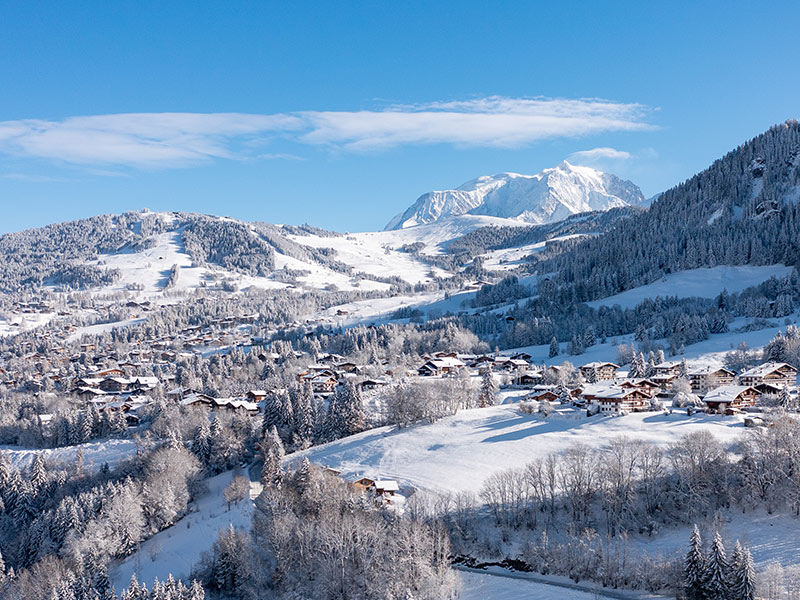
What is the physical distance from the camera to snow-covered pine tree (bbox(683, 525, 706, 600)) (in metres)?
30.8

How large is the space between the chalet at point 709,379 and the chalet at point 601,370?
14101 mm

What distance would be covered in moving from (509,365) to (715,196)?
131790mm

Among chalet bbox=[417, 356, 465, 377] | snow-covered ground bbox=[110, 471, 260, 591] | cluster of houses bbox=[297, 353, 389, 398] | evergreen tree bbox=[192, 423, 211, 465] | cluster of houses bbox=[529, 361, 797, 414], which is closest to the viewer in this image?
snow-covered ground bbox=[110, 471, 260, 591]

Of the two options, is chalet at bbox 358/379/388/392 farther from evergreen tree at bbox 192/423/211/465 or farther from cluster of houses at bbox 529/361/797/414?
evergreen tree at bbox 192/423/211/465

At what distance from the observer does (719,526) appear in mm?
37188

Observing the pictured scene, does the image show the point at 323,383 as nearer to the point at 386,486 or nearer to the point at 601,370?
the point at 601,370

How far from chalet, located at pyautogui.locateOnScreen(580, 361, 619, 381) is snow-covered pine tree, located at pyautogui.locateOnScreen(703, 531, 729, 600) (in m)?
60.2

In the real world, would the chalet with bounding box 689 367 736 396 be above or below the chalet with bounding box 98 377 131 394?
below

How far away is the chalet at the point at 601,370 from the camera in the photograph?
296ft

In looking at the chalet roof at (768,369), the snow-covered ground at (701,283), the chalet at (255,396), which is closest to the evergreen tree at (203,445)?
the chalet at (255,396)

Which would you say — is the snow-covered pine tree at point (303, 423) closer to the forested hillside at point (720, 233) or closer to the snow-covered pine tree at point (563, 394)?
the snow-covered pine tree at point (563, 394)

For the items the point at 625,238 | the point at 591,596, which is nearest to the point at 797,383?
the point at 591,596

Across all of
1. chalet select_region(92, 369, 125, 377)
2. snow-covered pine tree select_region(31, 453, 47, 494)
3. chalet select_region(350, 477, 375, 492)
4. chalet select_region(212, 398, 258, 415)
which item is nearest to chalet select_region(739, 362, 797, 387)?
chalet select_region(350, 477, 375, 492)

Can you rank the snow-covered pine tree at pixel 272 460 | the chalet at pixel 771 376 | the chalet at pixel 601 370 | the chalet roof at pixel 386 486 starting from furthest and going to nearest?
1. the chalet at pixel 601 370
2. the chalet at pixel 771 376
3. the snow-covered pine tree at pixel 272 460
4. the chalet roof at pixel 386 486
